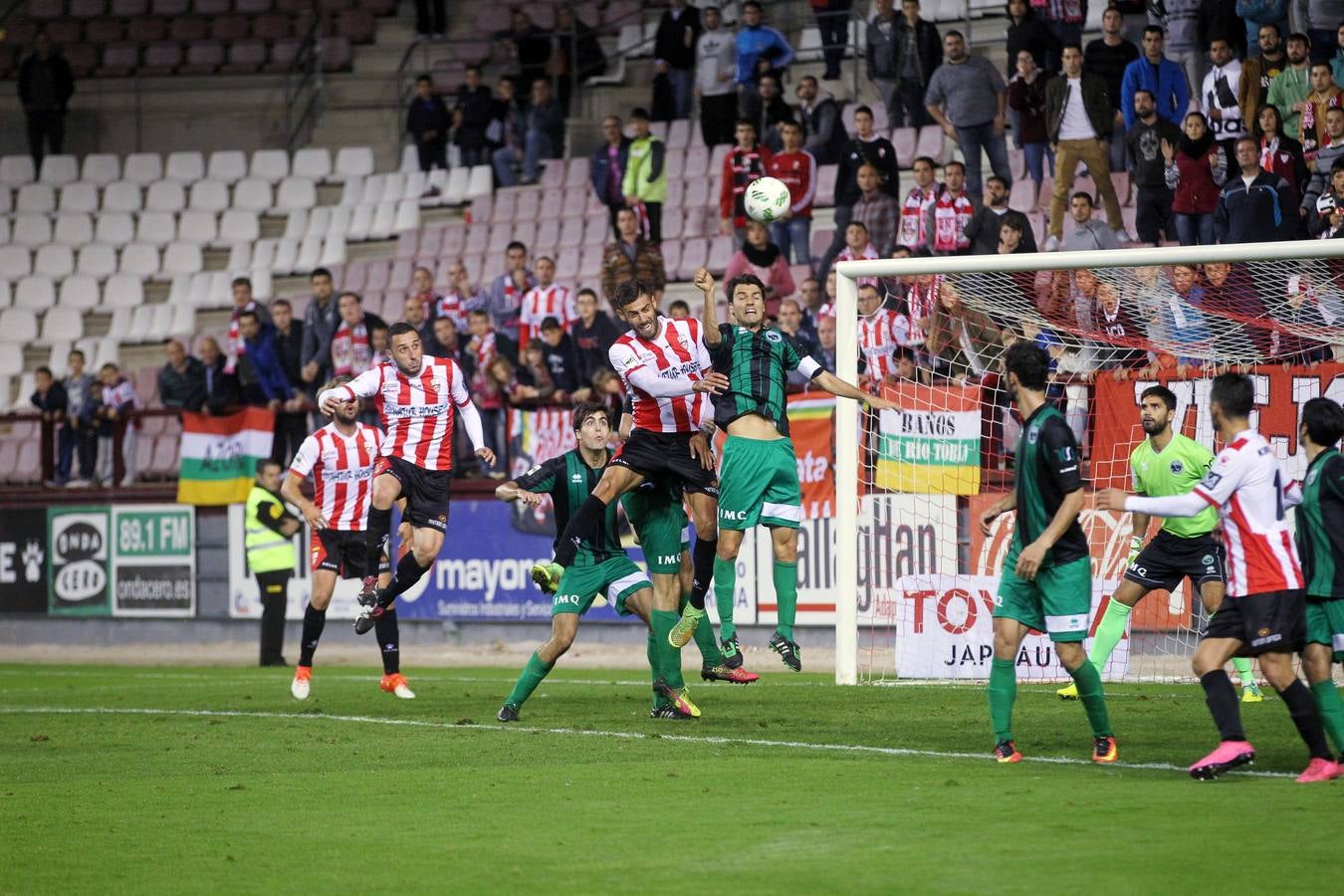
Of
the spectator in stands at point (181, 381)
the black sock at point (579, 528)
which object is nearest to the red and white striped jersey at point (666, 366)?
the black sock at point (579, 528)

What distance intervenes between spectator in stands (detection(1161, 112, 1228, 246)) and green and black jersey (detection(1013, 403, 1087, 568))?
832cm

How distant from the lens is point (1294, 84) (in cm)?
1644

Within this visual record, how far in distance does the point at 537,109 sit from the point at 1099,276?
12.5 m

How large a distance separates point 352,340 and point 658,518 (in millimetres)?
10255

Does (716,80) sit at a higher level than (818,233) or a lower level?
higher

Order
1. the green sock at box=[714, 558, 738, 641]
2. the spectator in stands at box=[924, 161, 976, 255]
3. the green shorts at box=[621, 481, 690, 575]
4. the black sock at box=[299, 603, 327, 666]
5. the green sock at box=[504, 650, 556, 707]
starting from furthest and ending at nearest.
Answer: the spectator in stands at box=[924, 161, 976, 255] → the black sock at box=[299, 603, 327, 666] → the green sock at box=[714, 558, 738, 641] → the green shorts at box=[621, 481, 690, 575] → the green sock at box=[504, 650, 556, 707]

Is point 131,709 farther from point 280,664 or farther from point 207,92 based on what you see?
point 207,92

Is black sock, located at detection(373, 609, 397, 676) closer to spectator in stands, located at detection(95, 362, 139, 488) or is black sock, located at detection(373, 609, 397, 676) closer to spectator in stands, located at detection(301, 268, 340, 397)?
spectator in stands, located at detection(301, 268, 340, 397)

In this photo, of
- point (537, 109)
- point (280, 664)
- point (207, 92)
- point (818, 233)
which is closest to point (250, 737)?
point (280, 664)

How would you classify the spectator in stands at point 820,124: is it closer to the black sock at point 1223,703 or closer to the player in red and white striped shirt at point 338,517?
the player in red and white striped shirt at point 338,517

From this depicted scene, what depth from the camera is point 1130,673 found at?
554 inches

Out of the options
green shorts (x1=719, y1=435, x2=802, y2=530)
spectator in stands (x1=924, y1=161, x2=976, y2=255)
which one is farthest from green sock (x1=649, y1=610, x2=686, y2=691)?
spectator in stands (x1=924, y1=161, x2=976, y2=255)

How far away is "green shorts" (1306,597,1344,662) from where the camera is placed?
333 inches

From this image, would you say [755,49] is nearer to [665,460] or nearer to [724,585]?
[724,585]
